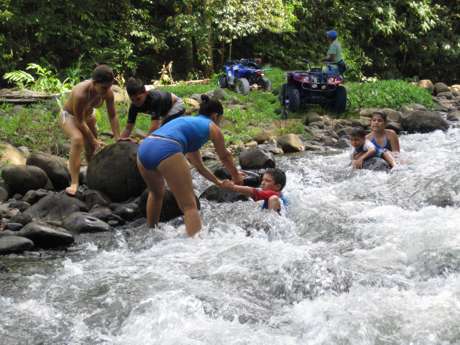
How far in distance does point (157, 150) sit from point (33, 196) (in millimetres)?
2564

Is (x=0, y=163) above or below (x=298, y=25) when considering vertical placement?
below

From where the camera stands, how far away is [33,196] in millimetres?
7496

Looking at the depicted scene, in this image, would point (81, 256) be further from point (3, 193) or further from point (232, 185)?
point (3, 193)

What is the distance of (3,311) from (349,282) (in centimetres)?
251

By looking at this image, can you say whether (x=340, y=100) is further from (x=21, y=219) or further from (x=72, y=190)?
(x=21, y=219)

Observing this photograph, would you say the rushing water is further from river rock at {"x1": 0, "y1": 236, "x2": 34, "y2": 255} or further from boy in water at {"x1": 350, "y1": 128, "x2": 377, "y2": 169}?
boy in water at {"x1": 350, "y1": 128, "x2": 377, "y2": 169}

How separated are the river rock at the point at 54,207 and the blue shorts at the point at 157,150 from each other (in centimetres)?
169

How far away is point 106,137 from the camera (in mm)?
10695

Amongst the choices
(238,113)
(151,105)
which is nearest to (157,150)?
(151,105)

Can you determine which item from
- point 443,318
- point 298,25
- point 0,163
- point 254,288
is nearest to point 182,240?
point 254,288

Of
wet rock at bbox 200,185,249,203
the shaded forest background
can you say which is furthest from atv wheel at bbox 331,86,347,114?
wet rock at bbox 200,185,249,203

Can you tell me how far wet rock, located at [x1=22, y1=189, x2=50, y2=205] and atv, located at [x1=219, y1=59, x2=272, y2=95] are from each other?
812 centimetres

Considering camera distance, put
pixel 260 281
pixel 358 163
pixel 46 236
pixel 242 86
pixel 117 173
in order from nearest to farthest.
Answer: pixel 260 281 < pixel 46 236 < pixel 117 173 < pixel 358 163 < pixel 242 86

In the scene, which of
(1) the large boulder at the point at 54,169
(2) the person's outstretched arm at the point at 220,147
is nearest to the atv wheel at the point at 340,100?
(1) the large boulder at the point at 54,169
